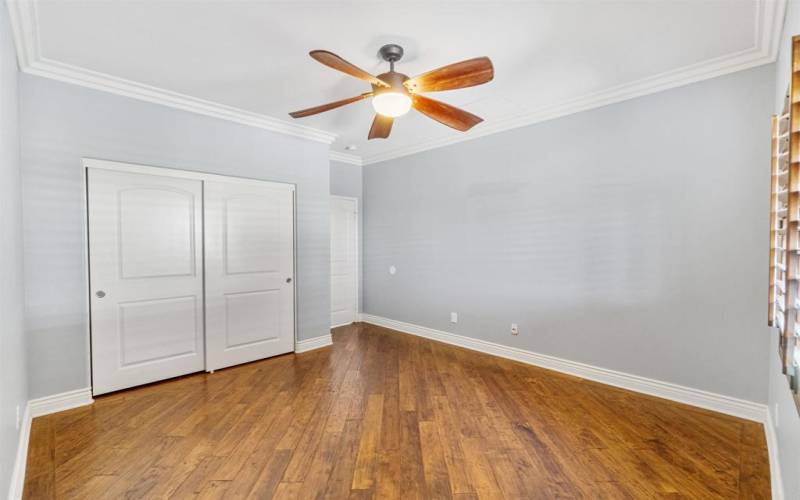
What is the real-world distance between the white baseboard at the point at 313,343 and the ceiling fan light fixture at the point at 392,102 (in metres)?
2.86

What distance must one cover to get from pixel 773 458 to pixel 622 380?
1.07 metres

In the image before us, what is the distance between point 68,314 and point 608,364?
4504 mm

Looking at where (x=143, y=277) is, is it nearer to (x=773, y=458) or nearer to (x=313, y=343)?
(x=313, y=343)

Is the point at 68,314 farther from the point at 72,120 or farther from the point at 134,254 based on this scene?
the point at 72,120

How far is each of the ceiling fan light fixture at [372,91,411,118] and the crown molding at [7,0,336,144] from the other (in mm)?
1863

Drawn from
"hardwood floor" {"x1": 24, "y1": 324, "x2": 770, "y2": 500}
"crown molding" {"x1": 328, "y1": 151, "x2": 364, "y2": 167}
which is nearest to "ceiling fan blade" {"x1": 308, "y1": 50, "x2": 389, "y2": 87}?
"hardwood floor" {"x1": 24, "y1": 324, "x2": 770, "y2": 500}

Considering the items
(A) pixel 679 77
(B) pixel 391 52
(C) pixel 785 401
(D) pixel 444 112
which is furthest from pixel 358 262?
(C) pixel 785 401

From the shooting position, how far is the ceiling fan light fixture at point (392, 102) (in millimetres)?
2320

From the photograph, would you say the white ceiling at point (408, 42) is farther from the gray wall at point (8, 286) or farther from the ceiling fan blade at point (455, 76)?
the gray wall at point (8, 286)

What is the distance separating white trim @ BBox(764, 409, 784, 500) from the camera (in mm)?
1757

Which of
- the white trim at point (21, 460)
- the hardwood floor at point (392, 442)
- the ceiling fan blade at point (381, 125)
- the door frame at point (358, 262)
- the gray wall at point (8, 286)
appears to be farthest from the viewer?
the door frame at point (358, 262)

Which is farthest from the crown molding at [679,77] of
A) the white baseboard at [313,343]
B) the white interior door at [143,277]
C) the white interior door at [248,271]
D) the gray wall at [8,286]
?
the gray wall at [8,286]

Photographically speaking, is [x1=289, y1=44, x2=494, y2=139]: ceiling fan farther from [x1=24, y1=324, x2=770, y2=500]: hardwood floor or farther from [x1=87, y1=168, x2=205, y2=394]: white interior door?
[x1=24, y1=324, x2=770, y2=500]: hardwood floor

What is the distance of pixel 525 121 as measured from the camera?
3.68 metres
